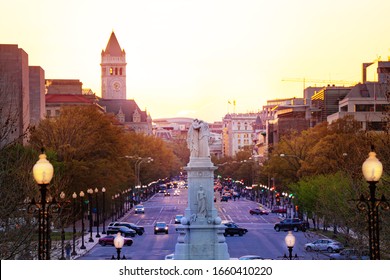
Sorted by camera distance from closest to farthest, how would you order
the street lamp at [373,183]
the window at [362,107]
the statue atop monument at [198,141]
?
the street lamp at [373,183] → the statue atop monument at [198,141] → the window at [362,107]

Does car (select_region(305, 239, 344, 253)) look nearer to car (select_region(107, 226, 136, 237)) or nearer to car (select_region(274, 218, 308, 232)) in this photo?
car (select_region(107, 226, 136, 237))

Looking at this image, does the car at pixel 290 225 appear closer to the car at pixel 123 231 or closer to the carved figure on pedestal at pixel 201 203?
the car at pixel 123 231

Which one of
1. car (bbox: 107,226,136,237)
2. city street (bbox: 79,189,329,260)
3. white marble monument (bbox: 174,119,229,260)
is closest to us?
white marble monument (bbox: 174,119,229,260)

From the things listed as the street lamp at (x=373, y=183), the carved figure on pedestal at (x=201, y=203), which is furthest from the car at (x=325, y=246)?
the street lamp at (x=373, y=183)

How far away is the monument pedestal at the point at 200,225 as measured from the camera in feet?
156

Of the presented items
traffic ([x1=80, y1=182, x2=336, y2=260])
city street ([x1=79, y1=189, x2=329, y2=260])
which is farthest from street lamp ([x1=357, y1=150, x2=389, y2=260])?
city street ([x1=79, y1=189, x2=329, y2=260])

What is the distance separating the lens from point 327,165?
300 ft

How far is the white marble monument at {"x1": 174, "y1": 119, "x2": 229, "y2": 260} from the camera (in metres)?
47.8

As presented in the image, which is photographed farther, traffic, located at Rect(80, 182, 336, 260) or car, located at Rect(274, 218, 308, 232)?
car, located at Rect(274, 218, 308, 232)

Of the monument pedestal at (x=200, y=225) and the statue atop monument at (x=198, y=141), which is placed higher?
the statue atop monument at (x=198, y=141)

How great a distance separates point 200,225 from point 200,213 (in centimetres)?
71

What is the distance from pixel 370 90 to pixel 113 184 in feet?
153

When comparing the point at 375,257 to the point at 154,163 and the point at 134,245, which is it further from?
the point at 154,163
